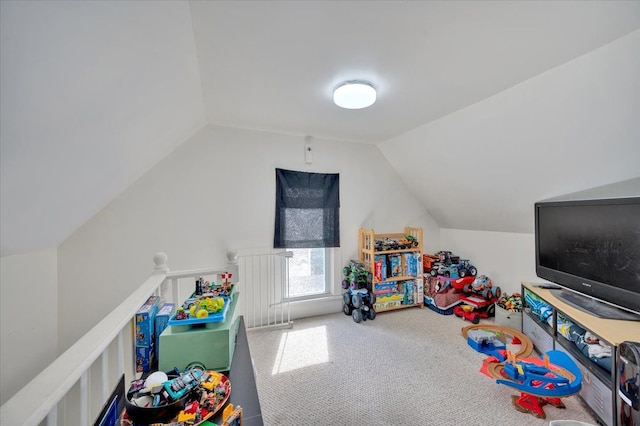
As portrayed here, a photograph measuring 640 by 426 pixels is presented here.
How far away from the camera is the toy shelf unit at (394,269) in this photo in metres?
3.26

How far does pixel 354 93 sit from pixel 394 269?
239cm

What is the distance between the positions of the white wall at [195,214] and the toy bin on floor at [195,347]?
5.60 feet

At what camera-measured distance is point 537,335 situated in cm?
230

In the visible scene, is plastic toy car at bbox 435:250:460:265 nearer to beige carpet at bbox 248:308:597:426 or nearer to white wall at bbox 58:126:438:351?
beige carpet at bbox 248:308:597:426

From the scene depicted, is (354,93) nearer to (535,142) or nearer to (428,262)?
(535,142)

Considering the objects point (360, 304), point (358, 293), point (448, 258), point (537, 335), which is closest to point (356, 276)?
point (358, 293)

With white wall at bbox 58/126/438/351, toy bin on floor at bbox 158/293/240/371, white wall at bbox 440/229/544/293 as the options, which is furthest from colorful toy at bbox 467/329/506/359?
toy bin on floor at bbox 158/293/240/371

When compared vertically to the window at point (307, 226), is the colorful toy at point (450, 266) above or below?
below

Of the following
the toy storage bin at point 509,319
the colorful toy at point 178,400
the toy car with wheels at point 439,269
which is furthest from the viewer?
the toy car with wheels at point 439,269

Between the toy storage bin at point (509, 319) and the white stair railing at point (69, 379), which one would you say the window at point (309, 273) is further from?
the white stair railing at point (69, 379)

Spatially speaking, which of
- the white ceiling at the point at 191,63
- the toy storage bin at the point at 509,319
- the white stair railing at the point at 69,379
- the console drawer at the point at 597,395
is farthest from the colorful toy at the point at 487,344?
the white stair railing at the point at 69,379

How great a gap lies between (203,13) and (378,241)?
2962 mm

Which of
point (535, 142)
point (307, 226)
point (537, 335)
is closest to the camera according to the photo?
point (535, 142)

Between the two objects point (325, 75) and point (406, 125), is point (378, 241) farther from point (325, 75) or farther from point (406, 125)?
point (325, 75)
